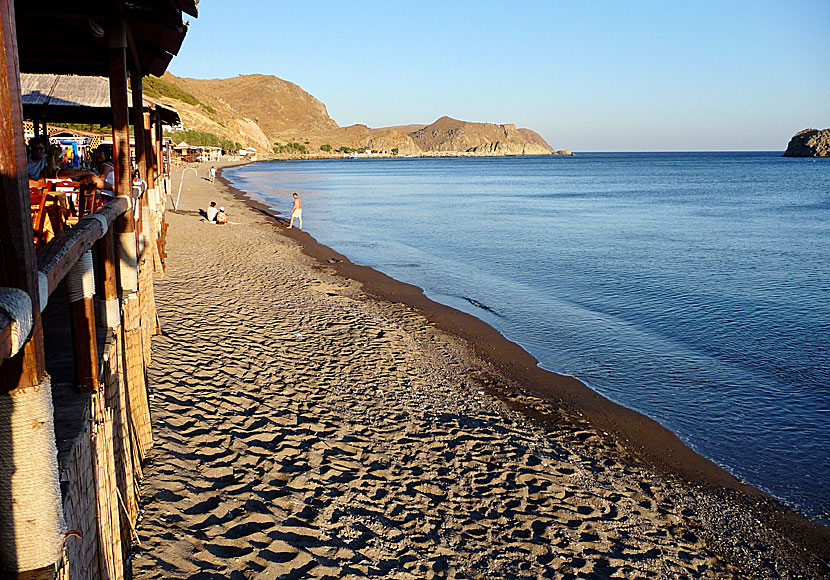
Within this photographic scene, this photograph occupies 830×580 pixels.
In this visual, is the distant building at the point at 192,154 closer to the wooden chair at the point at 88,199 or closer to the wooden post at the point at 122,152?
the wooden chair at the point at 88,199

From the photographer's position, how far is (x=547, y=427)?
773cm

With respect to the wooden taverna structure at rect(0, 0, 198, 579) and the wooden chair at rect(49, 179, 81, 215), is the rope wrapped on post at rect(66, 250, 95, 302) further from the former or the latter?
the wooden chair at rect(49, 179, 81, 215)

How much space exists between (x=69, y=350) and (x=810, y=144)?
632 feet

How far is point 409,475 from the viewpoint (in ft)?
19.7

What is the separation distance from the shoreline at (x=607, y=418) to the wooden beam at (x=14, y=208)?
6805mm

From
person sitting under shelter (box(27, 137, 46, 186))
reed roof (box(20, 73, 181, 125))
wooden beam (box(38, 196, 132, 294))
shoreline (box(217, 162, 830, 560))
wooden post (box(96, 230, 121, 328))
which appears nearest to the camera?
wooden beam (box(38, 196, 132, 294))

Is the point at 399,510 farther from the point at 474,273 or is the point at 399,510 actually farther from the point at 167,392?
the point at 474,273

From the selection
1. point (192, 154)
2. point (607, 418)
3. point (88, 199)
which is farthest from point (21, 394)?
point (192, 154)

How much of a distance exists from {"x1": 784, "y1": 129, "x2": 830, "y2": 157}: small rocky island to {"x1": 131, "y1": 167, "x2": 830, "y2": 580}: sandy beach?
7137 inches

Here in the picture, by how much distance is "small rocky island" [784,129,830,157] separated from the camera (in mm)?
153375

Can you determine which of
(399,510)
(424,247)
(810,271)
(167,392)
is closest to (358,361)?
(167,392)

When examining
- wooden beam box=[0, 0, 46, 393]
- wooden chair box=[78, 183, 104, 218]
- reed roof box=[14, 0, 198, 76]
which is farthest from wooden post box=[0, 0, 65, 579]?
wooden chair box=[78, 183, 104, 218]

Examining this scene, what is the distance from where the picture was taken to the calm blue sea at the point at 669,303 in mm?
8531

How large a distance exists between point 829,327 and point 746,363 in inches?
161
